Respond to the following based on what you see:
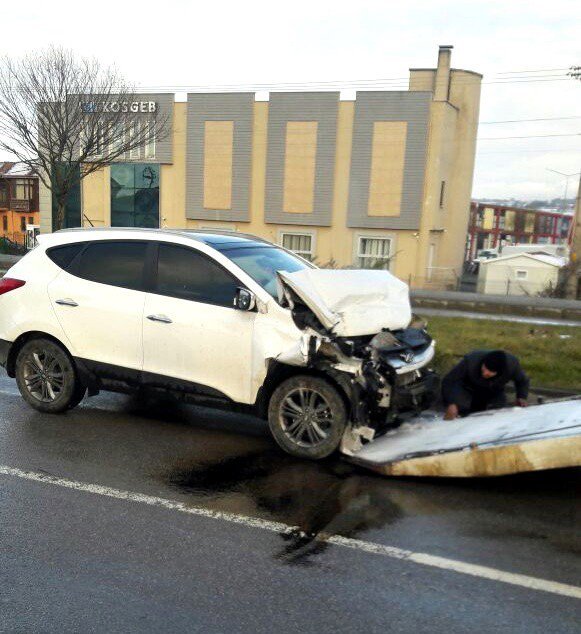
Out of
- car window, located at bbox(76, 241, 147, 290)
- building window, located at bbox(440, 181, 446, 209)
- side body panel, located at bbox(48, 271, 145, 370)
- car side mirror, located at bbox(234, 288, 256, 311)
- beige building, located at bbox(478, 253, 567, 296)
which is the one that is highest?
building window, located at bbox(440, 181, 446, 209)

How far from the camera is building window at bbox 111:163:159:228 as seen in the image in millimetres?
36125

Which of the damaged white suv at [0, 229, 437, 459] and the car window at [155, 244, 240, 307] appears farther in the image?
the car window at [155, 244, 240, 307]

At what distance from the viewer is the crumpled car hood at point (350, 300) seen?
5508 mm

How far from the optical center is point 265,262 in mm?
6312

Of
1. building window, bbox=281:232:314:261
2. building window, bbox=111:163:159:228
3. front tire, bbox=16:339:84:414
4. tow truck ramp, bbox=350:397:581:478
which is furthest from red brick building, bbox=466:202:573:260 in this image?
front tire, bbox=16:339:84:414

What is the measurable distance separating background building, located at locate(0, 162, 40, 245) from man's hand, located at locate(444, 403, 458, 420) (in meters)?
57.8

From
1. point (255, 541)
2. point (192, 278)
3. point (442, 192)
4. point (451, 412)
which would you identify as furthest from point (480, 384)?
point (442, 192)

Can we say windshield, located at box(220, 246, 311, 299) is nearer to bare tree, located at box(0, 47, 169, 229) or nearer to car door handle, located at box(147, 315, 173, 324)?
car door handle, located at box(147, 315, 173, 324)

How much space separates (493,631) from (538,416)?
2.55 metres

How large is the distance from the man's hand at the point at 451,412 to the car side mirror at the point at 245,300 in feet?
6.37

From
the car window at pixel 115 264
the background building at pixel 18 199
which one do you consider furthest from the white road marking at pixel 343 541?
the background building at pixel 18 199

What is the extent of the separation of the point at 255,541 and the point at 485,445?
1820mm

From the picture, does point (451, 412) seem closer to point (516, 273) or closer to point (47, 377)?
point (47, 377)

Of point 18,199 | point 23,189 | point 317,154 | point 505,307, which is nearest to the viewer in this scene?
point 505,307
